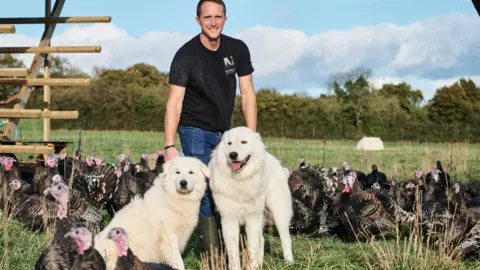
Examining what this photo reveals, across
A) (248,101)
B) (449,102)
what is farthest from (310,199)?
(449,102)

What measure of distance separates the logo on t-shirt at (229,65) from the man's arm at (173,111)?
0.49 meters

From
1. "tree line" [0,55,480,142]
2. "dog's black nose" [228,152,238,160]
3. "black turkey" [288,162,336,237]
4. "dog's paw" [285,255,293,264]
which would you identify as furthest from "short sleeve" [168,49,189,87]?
"tree line" [0,55,480,142]

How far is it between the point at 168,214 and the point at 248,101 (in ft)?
4.56

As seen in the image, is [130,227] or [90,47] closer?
[130,227]

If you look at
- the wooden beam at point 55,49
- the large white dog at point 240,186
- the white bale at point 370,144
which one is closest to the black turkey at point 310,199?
the large white dog at point 240,186

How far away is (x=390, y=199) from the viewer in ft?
28.1

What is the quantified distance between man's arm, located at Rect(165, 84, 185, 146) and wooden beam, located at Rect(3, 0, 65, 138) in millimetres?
7726

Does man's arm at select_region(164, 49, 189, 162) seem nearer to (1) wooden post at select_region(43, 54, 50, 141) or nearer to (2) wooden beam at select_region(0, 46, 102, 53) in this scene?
(2) wooden beam at select_region(0, 46, 102, 53)

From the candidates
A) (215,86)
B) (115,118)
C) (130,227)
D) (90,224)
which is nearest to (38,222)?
(90,224)

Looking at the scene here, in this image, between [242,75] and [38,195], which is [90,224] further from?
[242,75]

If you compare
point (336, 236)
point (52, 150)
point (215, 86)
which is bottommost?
point (336, 236)

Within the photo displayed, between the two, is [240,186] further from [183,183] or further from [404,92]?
[404,92]

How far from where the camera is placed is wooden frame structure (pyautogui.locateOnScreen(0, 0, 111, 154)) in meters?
11.2

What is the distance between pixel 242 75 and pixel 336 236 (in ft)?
10.2
